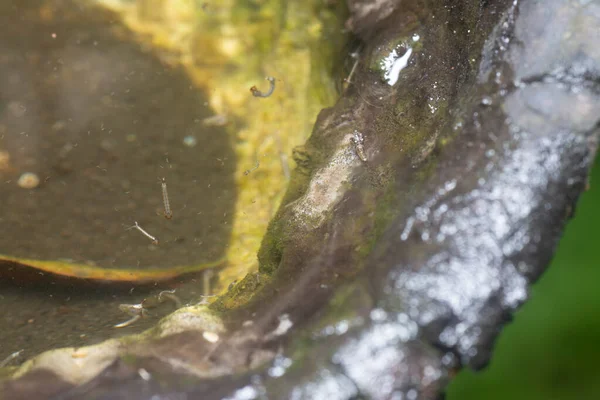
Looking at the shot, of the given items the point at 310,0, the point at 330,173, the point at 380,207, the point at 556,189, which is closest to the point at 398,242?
the point at 380,207

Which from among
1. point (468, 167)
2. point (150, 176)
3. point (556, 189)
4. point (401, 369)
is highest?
point (150, 176)

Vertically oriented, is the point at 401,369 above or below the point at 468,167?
below

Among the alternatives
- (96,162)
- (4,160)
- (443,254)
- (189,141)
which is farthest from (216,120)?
(443,254)

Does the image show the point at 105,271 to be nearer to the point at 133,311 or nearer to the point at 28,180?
the point at 133,311

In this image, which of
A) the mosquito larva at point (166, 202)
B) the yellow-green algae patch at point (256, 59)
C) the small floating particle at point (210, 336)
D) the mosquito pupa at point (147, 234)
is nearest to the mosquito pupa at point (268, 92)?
the yellow-green algae patch at point (256, 59)

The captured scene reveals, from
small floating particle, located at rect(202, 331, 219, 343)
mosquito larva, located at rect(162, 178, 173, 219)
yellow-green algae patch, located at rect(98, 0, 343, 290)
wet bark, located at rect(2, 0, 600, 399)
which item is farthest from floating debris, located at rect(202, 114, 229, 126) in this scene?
small floating particle, located at rect(202, 331, 219, 343)

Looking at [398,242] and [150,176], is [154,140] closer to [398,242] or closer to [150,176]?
[150,176]
